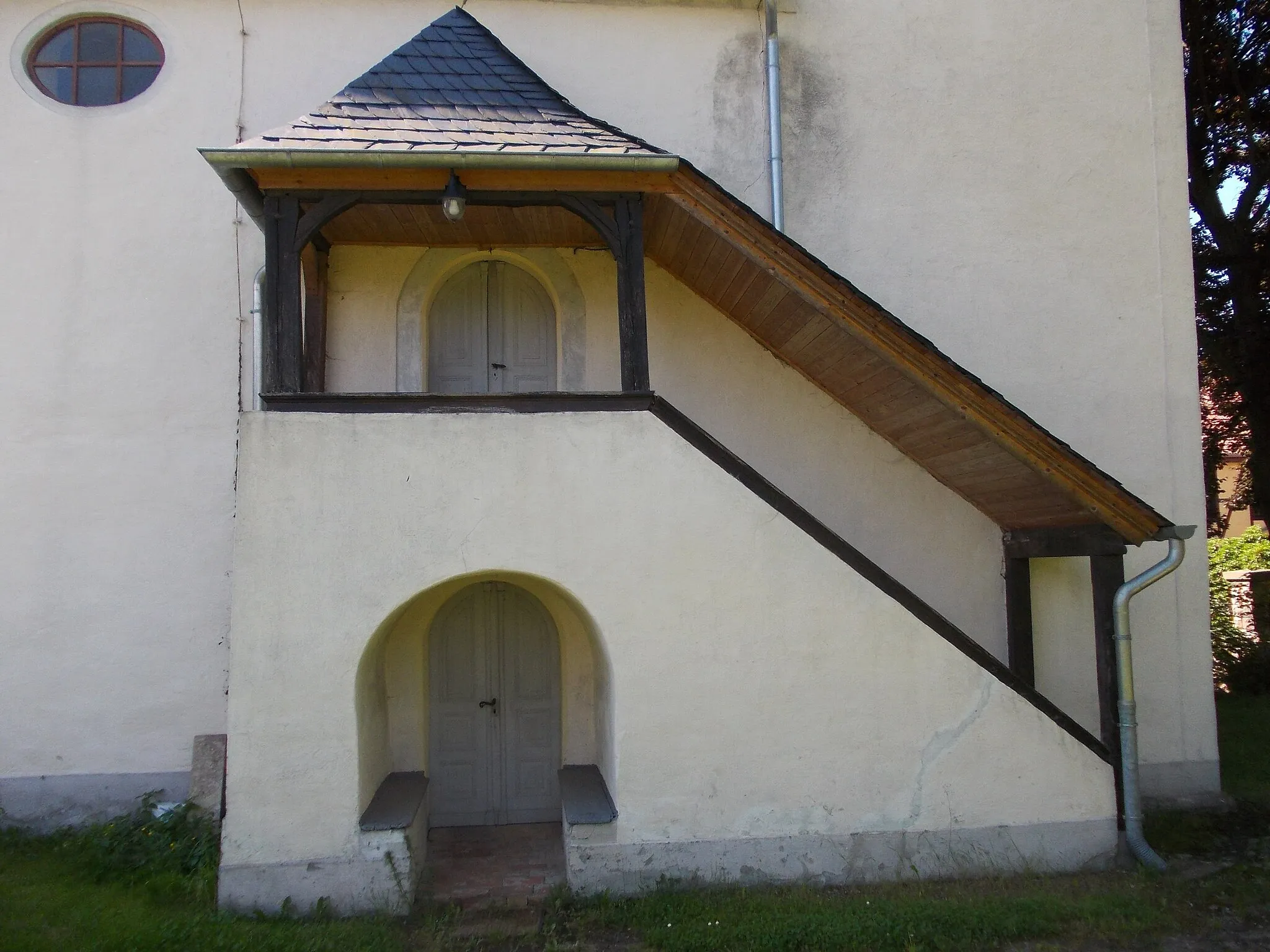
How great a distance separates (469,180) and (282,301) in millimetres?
1331

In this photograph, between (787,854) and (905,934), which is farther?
(787,854)

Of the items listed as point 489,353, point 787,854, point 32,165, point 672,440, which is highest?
point 32,165

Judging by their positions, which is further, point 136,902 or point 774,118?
point 774,118

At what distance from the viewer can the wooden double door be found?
6434 mm

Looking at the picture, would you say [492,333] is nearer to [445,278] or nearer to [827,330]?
[445,278]

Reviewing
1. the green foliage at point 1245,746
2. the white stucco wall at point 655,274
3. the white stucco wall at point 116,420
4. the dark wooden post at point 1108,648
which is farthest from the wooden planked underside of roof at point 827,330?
the green foliage at point 1245,746

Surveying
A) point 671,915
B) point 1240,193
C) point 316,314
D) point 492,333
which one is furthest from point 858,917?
point 1240,193

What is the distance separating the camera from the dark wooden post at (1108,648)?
18.4 ft

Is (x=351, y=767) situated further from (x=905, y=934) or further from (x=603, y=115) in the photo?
(x=603, y=115)

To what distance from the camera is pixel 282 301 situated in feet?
16.5

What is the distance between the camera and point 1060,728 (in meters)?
5.26

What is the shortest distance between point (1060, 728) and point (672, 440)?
3.00m

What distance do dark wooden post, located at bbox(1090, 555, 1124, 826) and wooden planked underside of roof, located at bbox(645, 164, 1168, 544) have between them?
1.08ft

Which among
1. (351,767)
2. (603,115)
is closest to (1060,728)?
(351,767)
